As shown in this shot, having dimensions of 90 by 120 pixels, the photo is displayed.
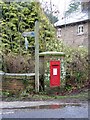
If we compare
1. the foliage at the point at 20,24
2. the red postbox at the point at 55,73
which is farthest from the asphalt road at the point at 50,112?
the foliage at the point at 20,24

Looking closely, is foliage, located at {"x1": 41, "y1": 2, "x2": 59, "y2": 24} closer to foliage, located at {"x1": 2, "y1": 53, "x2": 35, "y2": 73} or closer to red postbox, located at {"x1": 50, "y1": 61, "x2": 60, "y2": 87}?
foliage, located at {"x1": 2, "y1": 53, "x2": 35, "y2": 73}

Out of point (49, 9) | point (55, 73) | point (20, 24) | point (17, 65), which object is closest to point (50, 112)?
point (55, 73)

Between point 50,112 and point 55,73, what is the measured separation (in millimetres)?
3284

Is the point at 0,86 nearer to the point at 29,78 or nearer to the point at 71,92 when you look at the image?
the point at 29,78

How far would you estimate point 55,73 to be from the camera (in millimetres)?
9547

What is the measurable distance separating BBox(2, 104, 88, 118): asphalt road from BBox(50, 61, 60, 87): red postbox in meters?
2.53

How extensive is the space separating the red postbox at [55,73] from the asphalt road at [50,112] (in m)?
2.53

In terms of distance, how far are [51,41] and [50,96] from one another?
15.5ft

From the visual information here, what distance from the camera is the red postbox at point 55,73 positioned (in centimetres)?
948

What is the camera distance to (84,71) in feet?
34.9

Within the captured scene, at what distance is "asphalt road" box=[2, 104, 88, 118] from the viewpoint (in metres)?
5.96

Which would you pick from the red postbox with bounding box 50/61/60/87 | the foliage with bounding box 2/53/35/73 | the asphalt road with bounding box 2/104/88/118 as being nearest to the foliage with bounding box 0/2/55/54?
the foliage with bounding box 2/53/35/73

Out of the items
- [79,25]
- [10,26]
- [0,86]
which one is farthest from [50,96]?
[79,25]

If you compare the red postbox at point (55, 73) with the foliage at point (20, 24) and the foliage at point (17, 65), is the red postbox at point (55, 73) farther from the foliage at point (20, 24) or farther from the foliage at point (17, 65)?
the foliage at point (20, 24)
